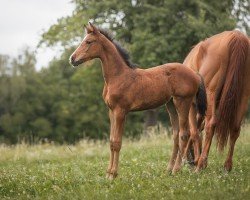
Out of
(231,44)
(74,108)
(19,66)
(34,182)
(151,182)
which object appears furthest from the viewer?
(19,66)

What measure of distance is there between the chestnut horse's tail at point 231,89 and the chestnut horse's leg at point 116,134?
7.03 feet

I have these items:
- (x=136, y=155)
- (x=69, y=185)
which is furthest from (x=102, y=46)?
(x=136, y=155)

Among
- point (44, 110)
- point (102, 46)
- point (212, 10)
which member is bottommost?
point (44, 110)

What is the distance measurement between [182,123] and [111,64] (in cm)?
173

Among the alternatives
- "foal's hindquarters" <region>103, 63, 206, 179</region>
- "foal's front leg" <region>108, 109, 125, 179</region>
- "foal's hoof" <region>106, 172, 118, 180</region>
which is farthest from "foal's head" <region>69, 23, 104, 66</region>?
"foal's hoof" <region>106, 172, 118, 180</region>

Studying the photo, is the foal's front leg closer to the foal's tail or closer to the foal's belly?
the foal's belly

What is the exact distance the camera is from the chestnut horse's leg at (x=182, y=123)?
865 cm

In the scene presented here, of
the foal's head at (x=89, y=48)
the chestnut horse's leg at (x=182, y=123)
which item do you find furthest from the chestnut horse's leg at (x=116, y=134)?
the chestnut horse's leg at (x=182, y=123)

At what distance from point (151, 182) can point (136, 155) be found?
563 cm

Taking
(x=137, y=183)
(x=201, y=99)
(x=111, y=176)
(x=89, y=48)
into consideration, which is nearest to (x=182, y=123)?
(x=201, y=99)

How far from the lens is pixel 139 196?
7027 millimetres

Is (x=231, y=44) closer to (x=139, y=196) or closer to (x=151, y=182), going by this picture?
(x=151, y=182)

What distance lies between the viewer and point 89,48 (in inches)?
323

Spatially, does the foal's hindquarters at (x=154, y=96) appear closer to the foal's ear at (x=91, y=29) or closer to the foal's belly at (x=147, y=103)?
the foal's belly at (x=147, y=103)
